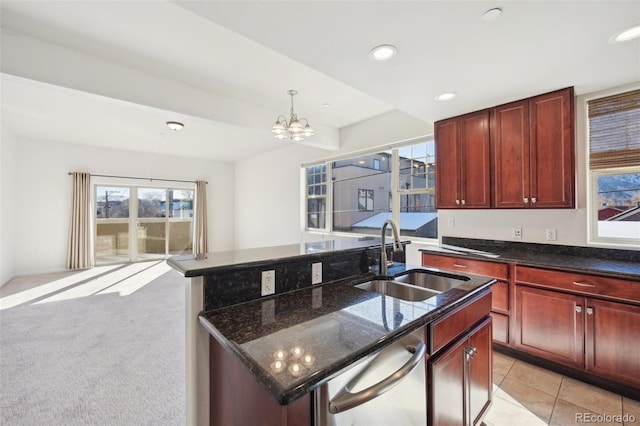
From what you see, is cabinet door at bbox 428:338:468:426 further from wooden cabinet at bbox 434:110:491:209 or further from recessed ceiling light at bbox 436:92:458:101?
recessed ceiling light at bbox 436:92:458:101

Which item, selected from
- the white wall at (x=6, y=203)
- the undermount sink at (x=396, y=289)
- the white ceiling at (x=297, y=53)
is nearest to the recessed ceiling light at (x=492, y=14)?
the white ceiling at (x=297, y=53)

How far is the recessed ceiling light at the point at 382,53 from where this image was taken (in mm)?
1840

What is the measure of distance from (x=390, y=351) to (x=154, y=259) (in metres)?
7.56

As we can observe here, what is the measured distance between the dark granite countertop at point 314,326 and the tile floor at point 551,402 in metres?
1.03

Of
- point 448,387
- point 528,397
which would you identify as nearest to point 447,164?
point 528,397

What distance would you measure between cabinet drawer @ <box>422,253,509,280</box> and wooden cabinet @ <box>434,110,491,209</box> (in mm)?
632

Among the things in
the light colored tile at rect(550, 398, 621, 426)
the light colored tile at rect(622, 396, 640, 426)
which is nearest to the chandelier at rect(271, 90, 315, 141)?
the light colored tile at rect(550, 398, 621, 426)

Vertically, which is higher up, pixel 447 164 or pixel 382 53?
pixel 382 53

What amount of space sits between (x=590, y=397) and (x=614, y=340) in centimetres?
45

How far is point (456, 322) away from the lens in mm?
1356

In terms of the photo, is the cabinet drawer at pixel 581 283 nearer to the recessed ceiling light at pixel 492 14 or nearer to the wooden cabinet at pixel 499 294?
the wooden cabinet at pixel 499 294

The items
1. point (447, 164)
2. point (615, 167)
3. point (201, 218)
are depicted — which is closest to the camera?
point (615, 167)

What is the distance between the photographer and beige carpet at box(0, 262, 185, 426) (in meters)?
1.85

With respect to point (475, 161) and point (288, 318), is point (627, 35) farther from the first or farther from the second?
point (288, 318)
